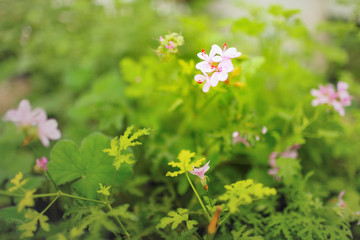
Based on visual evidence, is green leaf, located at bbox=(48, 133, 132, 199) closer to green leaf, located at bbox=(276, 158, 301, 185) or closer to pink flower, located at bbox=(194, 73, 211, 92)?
pink flower, located at bbox=(194, 73, 211, 92)

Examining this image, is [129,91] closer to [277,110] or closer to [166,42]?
[166,42]

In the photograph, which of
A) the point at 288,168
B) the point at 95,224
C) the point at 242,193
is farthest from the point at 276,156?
the point at 95,224

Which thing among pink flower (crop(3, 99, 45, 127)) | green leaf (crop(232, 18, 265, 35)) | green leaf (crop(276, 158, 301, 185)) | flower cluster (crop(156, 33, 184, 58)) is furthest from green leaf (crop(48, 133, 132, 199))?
green leaf (crop(232, 18, 265, 35))

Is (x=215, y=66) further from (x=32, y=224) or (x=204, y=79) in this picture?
(x=32, y=224)

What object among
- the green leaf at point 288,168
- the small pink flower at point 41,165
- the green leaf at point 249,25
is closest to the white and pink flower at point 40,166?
the small pink flower at point 41,165

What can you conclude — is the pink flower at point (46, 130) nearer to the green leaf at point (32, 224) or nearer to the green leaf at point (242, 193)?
the green leaf at point (32, 224)
